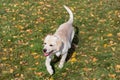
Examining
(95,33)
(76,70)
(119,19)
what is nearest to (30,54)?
(76,70)

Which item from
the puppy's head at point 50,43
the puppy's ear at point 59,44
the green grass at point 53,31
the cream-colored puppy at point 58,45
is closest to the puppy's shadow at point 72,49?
the green grass at point 53,31

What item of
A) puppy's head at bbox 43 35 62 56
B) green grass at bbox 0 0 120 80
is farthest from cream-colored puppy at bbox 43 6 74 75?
green grass at bbox 0 0 120 80

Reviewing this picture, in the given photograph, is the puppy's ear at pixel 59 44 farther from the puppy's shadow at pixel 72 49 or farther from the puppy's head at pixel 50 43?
the puppy's shadow at pixel 72 49

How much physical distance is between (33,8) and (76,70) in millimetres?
5869

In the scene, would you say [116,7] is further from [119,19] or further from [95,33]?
[95,33]

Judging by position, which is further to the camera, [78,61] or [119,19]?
[119,19]

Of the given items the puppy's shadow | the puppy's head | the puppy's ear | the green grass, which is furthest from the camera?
the puppy's shadow

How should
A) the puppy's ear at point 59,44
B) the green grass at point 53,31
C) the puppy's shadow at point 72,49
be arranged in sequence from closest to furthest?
the puppy's ear at point 59,44 → the green grass at point 53,31 → the puppy's shadow at point 72,49

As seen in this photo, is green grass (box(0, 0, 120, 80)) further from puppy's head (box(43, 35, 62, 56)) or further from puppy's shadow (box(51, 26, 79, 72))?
puppy's head (box(43, 35, 62, 56))

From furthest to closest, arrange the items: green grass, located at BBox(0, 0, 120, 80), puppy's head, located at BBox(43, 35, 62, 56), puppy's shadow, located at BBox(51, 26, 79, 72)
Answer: puppy's shadow, located at BBox(51, 26, 79, 72)
green grass, located at BBox(0, 0, 120, 80)
puppy's head, located at BBox(43, 35, 62, 56)

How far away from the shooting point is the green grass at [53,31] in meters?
7.81

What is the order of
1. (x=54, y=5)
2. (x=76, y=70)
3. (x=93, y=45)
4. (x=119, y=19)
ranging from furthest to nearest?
1. (x=54, y=5)
2. (x=119, y=19)
3. (x=93, y=45)
4. (x=76, y=70)

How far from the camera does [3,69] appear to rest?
8180 millimetres

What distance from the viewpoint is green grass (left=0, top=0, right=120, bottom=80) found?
308 inches
